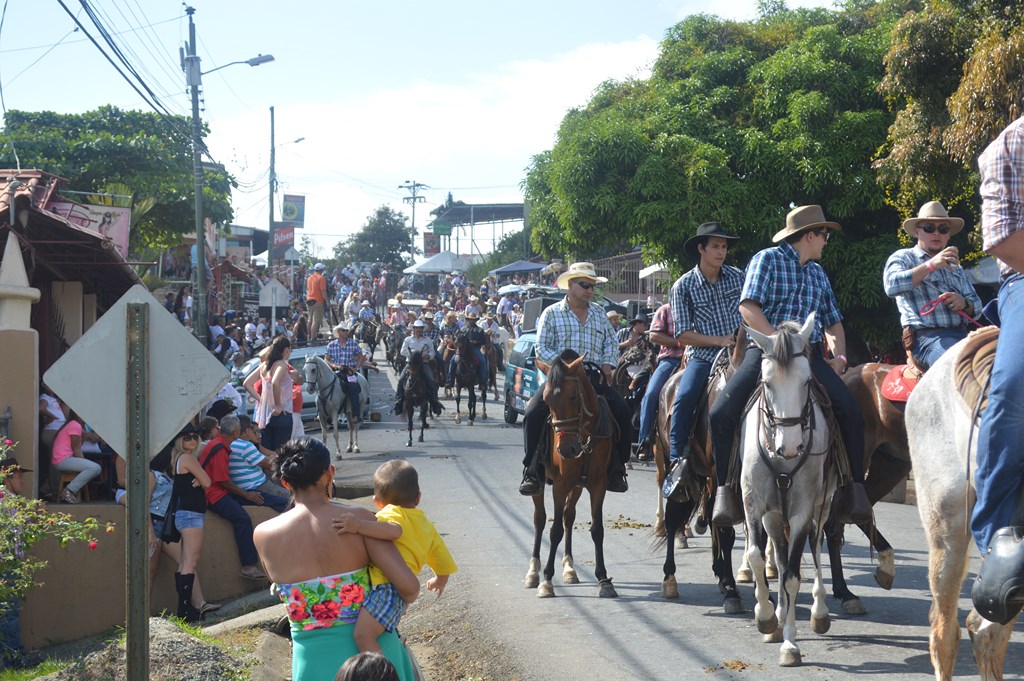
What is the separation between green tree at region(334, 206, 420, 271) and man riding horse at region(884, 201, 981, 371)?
9472cm

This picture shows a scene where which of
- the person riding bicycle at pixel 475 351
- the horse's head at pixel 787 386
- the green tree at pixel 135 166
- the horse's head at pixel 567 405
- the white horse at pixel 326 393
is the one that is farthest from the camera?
the green tree at pixel 135 166

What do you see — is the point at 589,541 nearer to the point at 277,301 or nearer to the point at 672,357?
the point at 672,357

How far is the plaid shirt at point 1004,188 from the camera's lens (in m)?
3.78

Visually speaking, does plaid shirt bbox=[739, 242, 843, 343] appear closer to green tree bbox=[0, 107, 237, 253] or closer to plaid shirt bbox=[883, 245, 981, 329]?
plaid shirt bbox=[883, 245, 981, 329]

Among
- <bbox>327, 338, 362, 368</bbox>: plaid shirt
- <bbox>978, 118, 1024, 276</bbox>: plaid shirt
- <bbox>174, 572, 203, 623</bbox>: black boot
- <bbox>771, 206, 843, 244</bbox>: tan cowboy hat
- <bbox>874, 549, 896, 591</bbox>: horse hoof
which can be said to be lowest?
<bbox>174, 572, 203, 623</bbox>: black boot

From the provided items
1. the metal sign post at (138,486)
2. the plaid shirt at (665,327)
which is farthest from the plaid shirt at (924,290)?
the metal sign post at (138,486)

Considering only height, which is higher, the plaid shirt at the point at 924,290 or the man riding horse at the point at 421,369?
the plaid shirt at the point at 924,290

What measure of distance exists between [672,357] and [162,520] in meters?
5.48

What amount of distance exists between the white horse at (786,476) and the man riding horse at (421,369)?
15074mm

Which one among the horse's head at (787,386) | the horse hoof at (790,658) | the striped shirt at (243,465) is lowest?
the horse hoof at (790,658)

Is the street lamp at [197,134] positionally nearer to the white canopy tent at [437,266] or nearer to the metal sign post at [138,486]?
the metal sign post at [138,486]

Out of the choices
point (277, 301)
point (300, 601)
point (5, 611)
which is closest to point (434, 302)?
point (277, 301)

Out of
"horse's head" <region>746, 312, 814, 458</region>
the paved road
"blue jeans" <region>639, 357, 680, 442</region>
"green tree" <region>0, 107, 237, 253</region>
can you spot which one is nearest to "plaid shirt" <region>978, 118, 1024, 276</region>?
"horse's head" <region>746, 312, 814, 458</region>

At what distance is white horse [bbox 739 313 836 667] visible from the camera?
705 centimetres
